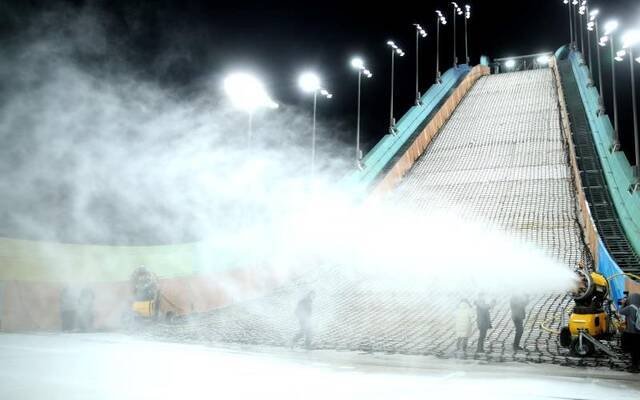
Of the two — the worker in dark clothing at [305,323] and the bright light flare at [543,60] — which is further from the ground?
the bright light flare at [543,60]

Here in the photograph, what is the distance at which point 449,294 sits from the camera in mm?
13203

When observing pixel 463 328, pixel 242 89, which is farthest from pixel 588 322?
pixel 242 89

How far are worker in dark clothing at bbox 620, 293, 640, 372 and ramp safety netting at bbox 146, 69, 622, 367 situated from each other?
0.34 metres

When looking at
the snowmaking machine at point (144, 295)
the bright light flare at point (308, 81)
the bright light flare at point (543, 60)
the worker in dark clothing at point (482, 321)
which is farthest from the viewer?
the bright light flare at point (543, 60)

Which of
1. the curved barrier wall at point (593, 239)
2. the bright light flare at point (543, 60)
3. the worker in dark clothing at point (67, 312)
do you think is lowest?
the worker in dark clothing at point (67, 312)

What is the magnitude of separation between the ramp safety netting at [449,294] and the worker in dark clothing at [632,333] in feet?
1.12

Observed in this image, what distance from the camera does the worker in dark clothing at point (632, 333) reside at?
25.7 ft

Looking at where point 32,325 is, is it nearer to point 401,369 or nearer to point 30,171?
point 30,171

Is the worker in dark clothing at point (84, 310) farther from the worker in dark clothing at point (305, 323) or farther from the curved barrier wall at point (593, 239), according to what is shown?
the curved barrier wall at point (593, 239)

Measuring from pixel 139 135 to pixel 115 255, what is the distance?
333cm

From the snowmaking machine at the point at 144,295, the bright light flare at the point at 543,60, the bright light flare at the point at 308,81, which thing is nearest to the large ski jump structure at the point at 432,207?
the snowmaking machine at the point at 144,295

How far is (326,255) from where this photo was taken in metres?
17.6

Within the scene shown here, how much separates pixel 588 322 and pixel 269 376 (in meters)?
5.20

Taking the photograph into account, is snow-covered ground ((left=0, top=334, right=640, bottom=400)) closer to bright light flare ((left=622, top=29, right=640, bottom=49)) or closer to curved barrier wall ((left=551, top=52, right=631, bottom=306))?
curved barrier wall ((left=551, top=52, right=631, bottom=306))
